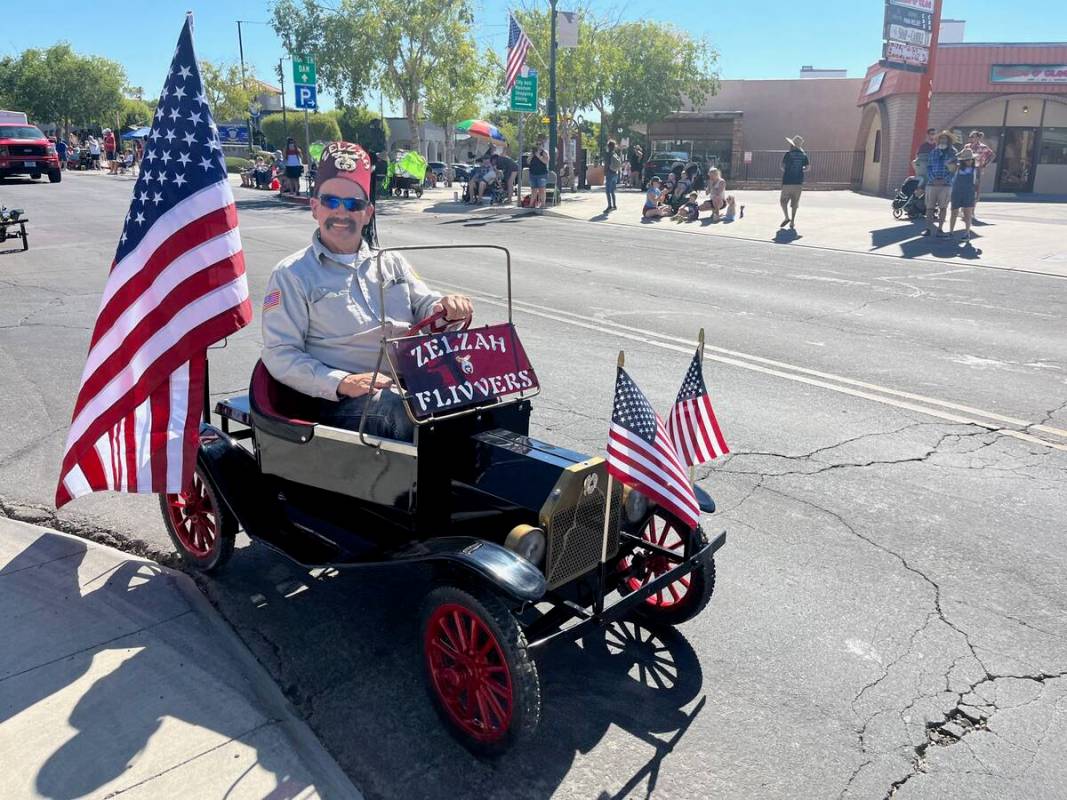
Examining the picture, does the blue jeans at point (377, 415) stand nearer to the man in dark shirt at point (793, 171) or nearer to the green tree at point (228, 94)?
the man in dark shirt at point (793, 171)

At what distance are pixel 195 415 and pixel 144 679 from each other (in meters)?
1.15

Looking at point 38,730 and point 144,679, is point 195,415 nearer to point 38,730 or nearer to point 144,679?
point 144,679

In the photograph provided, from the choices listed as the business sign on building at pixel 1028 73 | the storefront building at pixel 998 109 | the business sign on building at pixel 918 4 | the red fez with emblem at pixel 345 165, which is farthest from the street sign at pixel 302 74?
the red fez with emblem at pixel 345 165

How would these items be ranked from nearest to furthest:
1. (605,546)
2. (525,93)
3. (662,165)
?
(605,546)
(525,93)
(662,165)

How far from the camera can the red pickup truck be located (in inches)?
1257

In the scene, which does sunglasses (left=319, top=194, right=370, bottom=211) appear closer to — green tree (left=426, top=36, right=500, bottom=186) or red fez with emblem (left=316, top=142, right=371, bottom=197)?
red fez with emblem (left=316, top=142, right=371, bottom=197)

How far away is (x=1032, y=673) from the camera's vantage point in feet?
11.1

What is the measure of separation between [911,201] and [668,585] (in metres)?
19.4

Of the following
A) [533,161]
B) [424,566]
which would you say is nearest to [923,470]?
[424,566]

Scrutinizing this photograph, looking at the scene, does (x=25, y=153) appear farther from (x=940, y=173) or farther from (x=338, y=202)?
(x=338, y=202)

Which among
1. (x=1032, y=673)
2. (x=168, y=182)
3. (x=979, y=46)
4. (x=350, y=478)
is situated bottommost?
(x=1032, y=673)

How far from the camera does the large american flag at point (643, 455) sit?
278cm

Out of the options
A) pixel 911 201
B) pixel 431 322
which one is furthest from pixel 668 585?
pixel 911 201

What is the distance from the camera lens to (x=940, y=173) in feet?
54.8
